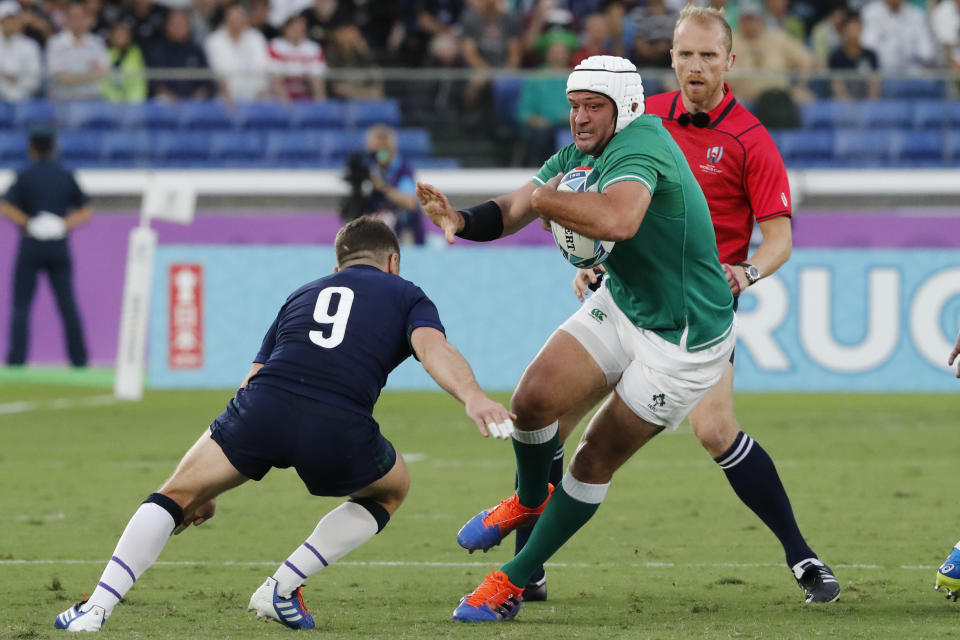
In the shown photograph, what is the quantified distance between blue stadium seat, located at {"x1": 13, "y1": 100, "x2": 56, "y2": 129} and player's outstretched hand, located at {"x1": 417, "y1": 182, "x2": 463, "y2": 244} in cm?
1339

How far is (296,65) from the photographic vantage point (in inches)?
732

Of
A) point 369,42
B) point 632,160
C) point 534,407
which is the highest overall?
point 632,160

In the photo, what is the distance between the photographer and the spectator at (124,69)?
58.7ft

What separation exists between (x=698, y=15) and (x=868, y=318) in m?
8.68

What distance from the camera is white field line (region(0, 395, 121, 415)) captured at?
14227 mm

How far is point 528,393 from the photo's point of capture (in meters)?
5.73

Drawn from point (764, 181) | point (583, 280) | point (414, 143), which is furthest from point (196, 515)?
point (414, 143)

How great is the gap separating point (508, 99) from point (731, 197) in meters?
11.9

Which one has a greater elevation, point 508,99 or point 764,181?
point 764,181

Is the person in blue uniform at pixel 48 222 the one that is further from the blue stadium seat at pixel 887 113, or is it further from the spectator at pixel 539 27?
the blue stadium seat at pixel 887 113

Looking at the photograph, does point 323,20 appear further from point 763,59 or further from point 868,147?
point 868,147

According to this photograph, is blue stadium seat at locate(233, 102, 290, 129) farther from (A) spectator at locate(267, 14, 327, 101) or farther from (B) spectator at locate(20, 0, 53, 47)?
(B) spectator at locate(20, 0, 53, 47)

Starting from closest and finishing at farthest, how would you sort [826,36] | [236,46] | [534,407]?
[534,407], [236,46], [826,36]

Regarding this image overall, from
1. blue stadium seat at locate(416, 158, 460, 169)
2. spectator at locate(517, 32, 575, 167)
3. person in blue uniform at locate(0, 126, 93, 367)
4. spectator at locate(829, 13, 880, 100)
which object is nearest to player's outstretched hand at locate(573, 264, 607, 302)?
person in blue uniform at locate(0, 126, 93, 367)
